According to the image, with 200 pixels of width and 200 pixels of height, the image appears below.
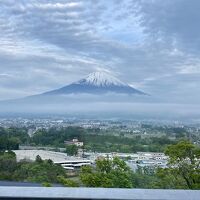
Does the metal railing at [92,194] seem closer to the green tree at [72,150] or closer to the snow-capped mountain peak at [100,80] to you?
the green tree at [72,150]

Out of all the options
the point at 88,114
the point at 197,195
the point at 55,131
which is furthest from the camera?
the point at 88,114

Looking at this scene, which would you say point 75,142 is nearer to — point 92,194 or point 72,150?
point 72,150

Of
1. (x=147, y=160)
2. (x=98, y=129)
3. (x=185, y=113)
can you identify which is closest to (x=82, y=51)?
(x=98, y=129)

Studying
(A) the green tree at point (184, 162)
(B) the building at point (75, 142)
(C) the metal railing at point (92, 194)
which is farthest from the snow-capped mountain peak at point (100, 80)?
(C) the metal railing at point (92, 194)

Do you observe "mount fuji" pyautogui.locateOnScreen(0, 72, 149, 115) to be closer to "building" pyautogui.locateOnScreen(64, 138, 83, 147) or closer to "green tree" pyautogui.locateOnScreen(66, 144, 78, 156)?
"building" pyautogui.locateOnScreen(64, 138, 83, 147)

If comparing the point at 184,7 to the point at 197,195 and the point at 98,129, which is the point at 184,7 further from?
the point at 197,195

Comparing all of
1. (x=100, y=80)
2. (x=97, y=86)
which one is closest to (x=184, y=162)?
(x=100, y=80)

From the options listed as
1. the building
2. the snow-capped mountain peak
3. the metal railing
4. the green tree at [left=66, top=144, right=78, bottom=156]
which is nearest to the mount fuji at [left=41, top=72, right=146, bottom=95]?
the snow-capped mountain peak
